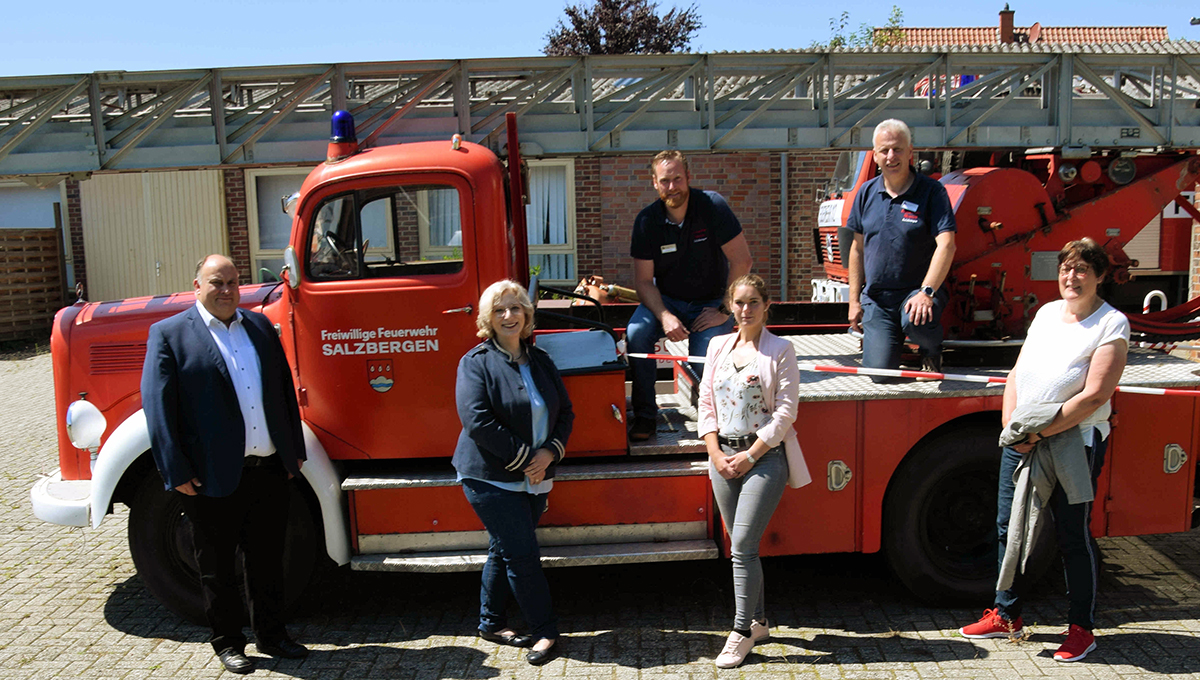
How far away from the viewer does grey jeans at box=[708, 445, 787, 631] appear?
13.1 feet

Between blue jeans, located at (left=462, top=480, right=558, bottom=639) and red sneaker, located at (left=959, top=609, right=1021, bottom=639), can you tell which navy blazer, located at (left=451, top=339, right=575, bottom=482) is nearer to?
blue jeans, located at (left=462, top=480, right=558, bottom=639)

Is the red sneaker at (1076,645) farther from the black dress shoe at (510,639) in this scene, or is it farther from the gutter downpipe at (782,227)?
the gutter downpipe at (782,227)

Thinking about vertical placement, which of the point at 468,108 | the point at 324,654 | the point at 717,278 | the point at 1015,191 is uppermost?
the point at 468,108

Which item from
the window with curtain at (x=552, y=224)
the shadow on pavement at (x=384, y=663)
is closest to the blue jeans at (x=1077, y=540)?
the shadow on pavement at (x=384, y=663)

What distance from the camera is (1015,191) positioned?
17.6 ft

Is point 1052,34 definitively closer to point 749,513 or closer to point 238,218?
point 238,218

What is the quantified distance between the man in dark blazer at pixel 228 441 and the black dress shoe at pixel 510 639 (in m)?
0.88

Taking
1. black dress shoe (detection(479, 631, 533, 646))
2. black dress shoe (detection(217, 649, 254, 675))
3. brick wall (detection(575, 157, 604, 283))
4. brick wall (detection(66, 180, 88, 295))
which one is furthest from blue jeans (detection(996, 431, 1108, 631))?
brick wall (detection(66, 180, 88, 295))

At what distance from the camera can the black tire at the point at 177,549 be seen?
14.6 feet

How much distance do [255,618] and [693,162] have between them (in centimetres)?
1097

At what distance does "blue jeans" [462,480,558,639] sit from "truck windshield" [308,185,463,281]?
1151 millimetres

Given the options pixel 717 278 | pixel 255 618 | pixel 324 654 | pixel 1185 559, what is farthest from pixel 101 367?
pixel 1185 559

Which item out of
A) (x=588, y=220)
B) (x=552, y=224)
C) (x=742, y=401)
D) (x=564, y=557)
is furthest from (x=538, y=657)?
(x=552, y=224)

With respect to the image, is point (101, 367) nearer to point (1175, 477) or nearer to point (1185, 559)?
point (1175, 477)
